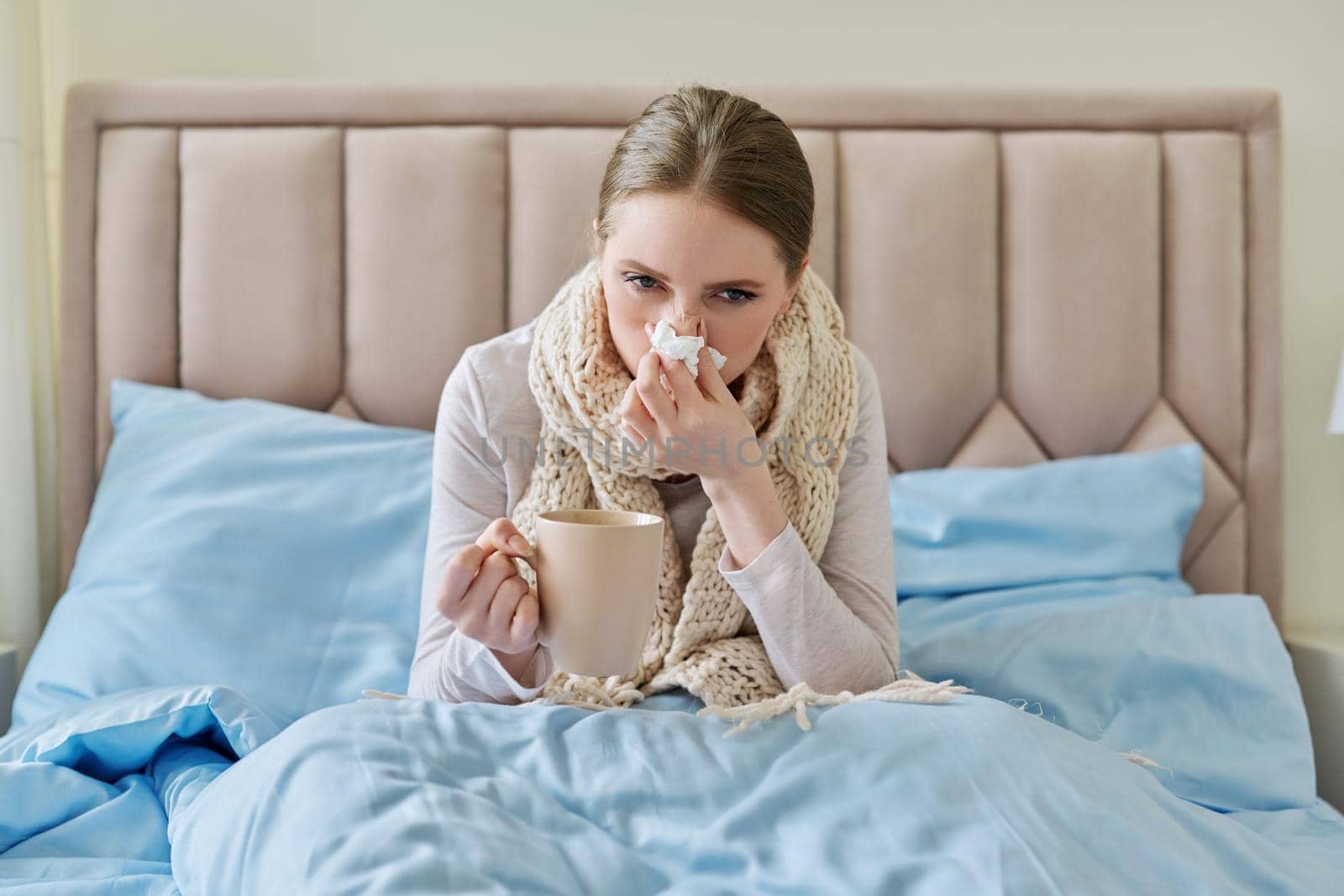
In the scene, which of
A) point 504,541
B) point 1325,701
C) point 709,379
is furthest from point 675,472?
point 1325,701

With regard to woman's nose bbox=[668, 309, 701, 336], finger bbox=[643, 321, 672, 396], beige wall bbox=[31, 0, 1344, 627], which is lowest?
finger bbox=[643, 321, 672, 396]

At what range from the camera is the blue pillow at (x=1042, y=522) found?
5.25 ft

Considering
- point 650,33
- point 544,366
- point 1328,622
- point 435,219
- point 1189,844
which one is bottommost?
point 1328,622

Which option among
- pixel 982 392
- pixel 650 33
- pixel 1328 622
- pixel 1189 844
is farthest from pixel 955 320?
pixel 1189 844

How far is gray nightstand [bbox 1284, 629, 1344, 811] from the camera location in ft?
5.17

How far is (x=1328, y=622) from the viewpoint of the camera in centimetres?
204

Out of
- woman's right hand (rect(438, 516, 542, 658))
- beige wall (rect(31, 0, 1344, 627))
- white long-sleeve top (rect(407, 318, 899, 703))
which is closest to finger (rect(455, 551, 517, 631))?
woman's right hand (rect(438, 516, 542, 658))

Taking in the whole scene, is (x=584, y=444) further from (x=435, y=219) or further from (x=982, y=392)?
(x=982, y=392)

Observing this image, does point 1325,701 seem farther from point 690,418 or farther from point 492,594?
point 492,594

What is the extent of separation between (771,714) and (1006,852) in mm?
248

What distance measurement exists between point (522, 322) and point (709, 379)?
2.60ft

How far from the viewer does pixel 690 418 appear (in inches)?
40.9

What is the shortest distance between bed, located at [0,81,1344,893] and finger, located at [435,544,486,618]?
100 mm

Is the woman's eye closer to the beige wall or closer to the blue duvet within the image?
the blue duvet
